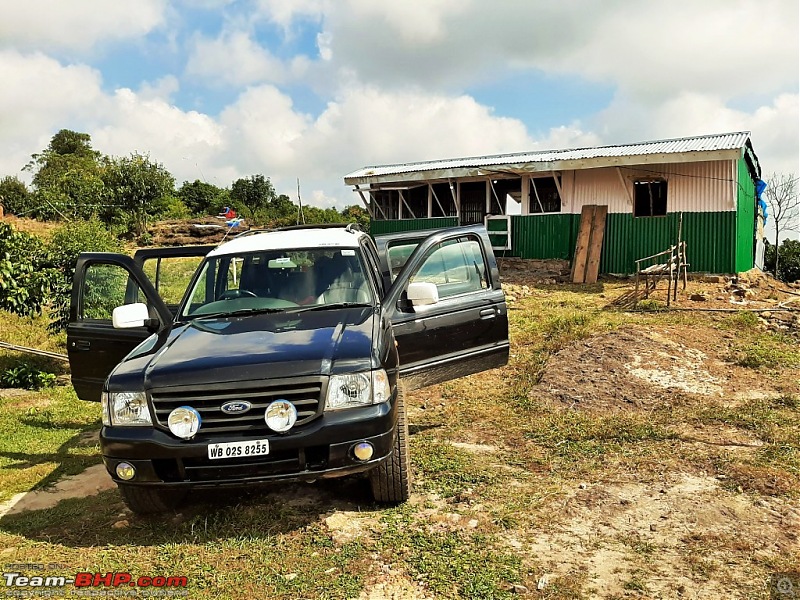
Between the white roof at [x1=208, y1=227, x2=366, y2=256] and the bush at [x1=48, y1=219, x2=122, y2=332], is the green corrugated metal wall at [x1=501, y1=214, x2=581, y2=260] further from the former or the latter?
the white roof at [x1=208, y1=227, x2=366, y2=256]

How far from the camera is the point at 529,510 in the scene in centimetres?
411

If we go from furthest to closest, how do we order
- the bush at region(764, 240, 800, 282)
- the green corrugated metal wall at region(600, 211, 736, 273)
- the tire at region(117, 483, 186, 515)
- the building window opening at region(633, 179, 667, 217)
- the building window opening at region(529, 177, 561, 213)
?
the bush at region(764, 240, 800, 282), the building window opening at region(529, 177, 561, 213), the building window opening at region(633, 179, 667, 217), the green corrugated metal wall at region(600, 211, 736, 273), the tire at region(117, 483, 186, 515)

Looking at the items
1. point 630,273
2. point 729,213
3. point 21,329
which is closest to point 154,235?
point 21,329

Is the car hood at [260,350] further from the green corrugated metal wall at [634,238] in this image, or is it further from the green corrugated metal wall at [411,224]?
the green corrugated metal wall at [411,224]

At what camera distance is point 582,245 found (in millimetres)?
16812

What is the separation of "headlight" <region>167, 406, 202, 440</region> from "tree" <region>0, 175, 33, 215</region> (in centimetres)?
3327

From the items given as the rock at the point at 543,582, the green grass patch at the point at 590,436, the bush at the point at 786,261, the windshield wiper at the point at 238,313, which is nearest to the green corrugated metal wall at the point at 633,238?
the green grass patch at the point at 590,436

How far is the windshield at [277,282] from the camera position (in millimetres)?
4703

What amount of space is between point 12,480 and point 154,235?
89.6 ft

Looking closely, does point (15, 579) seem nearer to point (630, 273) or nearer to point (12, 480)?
point (12, 480)

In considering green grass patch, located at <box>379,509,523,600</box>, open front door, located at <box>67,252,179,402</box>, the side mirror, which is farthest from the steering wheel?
green grass patch, located at <box>379,509,523,600</box>

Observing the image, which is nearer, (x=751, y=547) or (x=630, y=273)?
(x=751, y=547)

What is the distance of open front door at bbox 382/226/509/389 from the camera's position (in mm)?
5074

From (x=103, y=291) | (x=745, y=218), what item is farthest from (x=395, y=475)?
(x=745, y=218)
